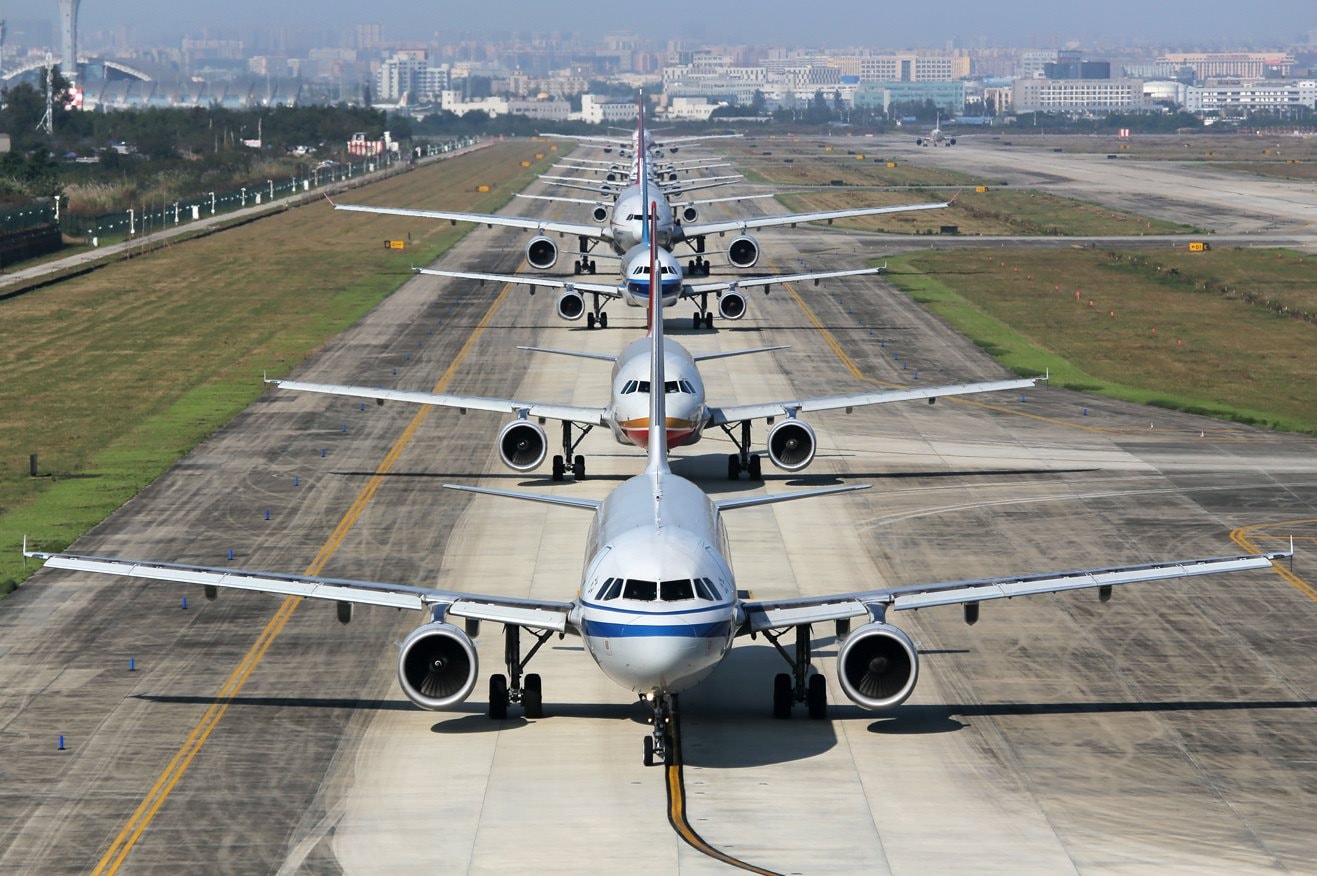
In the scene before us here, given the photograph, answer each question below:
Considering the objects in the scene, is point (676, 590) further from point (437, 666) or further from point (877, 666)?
point (437, 666)

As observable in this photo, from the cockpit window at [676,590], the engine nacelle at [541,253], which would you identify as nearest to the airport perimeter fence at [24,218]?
the engine nacelle at [541,253]

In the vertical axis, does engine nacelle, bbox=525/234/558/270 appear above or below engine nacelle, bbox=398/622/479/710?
above

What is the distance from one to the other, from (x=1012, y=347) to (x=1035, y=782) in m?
59.2

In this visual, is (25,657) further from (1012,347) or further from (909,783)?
(1012,347)

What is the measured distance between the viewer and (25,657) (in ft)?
130

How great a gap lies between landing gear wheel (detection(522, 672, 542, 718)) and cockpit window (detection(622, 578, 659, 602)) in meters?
4.92

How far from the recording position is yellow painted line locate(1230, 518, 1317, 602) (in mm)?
45469

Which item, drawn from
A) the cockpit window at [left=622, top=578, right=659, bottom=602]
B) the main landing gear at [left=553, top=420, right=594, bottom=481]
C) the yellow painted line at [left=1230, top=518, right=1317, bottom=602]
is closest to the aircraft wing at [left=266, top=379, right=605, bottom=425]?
the main landing gear at [left=553, top=420, right=594, bottom=481]

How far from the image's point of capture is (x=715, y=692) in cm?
3628

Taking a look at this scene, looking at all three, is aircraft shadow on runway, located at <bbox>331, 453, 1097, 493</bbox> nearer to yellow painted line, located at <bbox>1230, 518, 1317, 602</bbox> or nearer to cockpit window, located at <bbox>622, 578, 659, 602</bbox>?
yellow painted line, located at <bbox>1230, 518, 1317, 602</bbox>

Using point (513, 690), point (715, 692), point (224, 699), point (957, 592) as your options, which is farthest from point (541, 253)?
point (957, 592)

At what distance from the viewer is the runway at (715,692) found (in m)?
29.2

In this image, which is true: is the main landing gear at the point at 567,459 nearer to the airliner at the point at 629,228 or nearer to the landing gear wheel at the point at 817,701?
the landing gear wheel at the point at 817,701

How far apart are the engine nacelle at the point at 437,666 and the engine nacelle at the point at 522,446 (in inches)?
949
